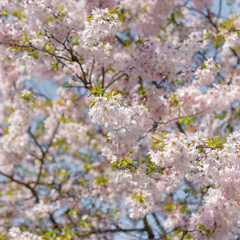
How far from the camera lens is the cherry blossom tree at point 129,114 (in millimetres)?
3875

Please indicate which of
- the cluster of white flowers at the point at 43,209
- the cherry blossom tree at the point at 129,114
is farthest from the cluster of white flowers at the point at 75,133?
the cluster of white flowers at the point at 43,209

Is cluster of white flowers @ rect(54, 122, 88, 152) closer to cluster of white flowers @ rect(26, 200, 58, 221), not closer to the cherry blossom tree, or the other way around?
the cherry blossom tree

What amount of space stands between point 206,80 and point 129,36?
4.40 m

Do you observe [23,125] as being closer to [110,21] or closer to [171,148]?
[110,21]

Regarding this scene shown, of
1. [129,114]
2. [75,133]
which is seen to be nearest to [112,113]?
[129,114]

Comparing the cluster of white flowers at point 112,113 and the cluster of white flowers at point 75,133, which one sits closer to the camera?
the cluster of white flowers at point 112,113

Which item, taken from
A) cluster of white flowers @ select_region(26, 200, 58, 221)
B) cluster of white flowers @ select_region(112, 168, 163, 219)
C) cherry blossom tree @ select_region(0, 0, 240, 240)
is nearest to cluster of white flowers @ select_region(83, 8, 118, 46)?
cherry blossom tree @ select_region(0, 0, 240, 240)

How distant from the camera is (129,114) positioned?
3775mm

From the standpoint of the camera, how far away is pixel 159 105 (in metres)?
5.79

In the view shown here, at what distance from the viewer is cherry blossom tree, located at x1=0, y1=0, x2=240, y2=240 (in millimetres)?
Answer: 3875

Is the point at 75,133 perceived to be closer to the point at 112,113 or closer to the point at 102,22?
the point at 102,22

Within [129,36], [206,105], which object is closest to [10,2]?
[206,105]

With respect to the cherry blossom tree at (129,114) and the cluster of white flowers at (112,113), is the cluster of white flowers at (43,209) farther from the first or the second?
the cluster of white flowers at (112,113)

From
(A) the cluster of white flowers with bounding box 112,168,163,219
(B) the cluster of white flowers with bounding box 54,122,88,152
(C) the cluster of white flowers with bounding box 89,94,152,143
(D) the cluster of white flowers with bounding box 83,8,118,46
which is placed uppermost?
(B) the cluster of white flowers with bounding box 54,122,88,152
